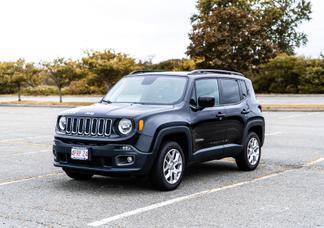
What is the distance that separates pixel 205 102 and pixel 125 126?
145 cm

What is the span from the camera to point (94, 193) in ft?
25.7

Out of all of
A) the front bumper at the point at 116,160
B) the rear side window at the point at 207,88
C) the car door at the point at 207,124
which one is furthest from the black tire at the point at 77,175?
the rear side window at the point at 207,88

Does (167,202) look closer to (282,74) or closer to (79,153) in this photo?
(79,153)

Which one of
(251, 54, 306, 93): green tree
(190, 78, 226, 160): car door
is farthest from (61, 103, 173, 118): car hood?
(251, 54, 306, 93): green tree

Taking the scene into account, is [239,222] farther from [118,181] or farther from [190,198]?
[118,181]

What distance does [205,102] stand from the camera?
28.0 feet

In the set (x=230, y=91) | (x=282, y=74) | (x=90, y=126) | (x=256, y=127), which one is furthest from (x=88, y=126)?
(x=282, y=74)

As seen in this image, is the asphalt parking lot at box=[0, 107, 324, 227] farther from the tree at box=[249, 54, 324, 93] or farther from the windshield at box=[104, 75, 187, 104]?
the tree at box=[249, 54, 324, 93]

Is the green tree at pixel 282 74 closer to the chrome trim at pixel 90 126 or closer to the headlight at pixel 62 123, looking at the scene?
the headlight at pixel 62 123

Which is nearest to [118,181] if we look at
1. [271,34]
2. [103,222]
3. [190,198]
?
[190,198]

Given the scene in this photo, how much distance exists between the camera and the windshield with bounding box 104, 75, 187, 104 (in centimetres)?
861

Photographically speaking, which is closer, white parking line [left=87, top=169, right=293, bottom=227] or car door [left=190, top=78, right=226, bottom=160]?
white parking line [left=87, top=169, right=293, bottom=227]

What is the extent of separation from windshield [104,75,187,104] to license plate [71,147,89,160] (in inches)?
49.1

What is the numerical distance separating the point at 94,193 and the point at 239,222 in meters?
2.38
